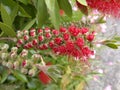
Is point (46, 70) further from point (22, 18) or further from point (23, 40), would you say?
point (22, 18)

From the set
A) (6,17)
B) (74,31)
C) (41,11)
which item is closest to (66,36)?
(74,31)

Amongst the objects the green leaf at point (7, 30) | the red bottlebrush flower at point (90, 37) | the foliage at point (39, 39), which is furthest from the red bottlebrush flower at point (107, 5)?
the green leaf at point (7, 30)

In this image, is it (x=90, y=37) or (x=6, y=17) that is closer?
(x=90, y=37)

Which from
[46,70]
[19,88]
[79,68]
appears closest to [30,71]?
[46,70]

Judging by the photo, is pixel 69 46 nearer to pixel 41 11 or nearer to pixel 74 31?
pixel 74 31

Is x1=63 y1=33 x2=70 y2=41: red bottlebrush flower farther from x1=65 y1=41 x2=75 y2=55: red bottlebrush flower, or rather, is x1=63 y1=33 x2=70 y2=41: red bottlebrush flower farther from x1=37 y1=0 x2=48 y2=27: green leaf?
x1=37 y1=0 x2=48 y2=27: green leaf

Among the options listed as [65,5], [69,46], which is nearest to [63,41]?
[69,46]

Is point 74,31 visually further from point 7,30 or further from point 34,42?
point 7,30

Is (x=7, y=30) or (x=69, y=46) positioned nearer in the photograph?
(x=69, y=46)

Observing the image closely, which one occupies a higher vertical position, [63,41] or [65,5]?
[65,5]

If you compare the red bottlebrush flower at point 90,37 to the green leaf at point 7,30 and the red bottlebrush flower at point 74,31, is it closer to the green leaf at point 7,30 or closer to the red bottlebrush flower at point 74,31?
the red bottlebrush flower at point 74,31
